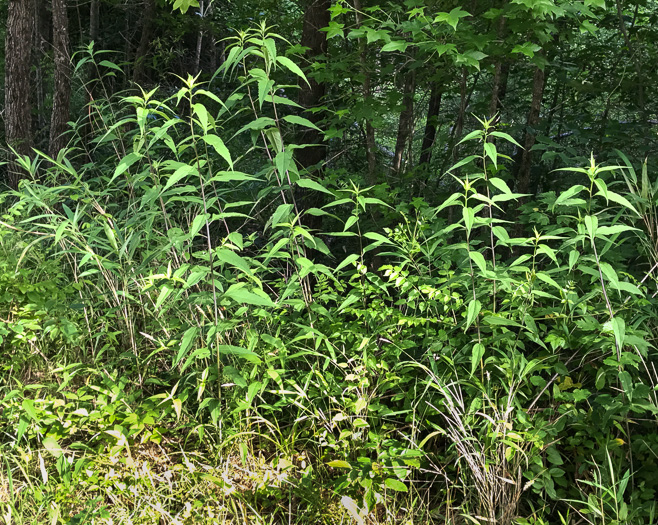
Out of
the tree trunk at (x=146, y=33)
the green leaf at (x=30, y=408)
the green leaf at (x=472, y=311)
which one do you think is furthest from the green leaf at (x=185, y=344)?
the tree trunk at (x=146, y=33)

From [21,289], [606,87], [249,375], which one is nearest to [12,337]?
[21,289]

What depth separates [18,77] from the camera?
6219 mm

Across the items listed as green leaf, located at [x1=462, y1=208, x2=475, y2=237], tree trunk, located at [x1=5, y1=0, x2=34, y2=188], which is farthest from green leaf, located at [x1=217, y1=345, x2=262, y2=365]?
tree trunk, located at [x1=5, y1=0, x2=34, y2=188]

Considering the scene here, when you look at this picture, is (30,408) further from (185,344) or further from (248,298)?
(248,298)

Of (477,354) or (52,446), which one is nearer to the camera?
(477,354)

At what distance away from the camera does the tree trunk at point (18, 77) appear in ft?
19.8

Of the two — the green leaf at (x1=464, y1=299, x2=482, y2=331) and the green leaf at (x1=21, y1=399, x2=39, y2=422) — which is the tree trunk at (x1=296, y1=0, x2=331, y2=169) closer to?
the green leaf at (x1=464, y1=299, x2=482, y2=331)

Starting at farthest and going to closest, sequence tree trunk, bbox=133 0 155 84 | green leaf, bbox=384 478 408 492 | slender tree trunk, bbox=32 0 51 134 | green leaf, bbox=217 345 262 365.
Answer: slender tree trunk, bbox=32 0 51 134
tree trunk, bbox=133 0 155 84
green leaf, bbox=217 345 262 365
green leaf, bbox=384 478 408 492

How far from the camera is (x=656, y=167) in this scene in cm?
348

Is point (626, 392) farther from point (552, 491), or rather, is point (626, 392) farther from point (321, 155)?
point (321, 155)

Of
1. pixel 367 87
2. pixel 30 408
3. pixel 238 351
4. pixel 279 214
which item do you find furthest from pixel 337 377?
pixel 367 87

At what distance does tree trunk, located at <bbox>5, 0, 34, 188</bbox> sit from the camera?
6.04 meters

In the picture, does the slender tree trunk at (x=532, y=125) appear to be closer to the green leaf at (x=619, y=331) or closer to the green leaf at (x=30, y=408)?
the green leaf at (x=619, y=331)

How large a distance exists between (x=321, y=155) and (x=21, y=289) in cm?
284
